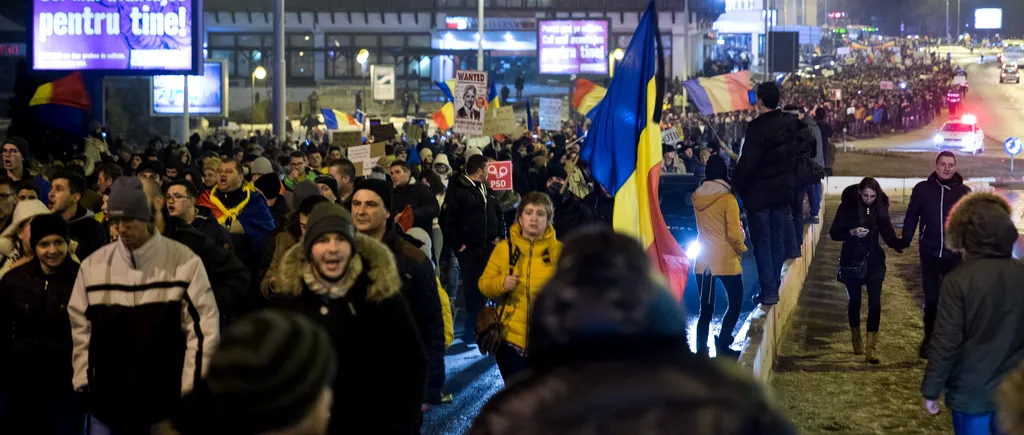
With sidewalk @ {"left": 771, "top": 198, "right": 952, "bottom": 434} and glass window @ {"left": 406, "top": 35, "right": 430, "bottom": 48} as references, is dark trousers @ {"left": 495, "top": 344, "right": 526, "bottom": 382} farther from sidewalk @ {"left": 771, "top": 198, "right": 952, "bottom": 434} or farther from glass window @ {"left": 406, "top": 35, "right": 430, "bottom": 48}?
glass window @ {"left": 406, "top": 35, "right": 430, "bottom": 48}

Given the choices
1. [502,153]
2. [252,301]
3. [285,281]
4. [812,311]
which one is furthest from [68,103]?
[285,281]

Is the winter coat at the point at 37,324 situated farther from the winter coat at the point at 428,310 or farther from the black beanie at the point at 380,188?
the winter coat at the point at 428,310

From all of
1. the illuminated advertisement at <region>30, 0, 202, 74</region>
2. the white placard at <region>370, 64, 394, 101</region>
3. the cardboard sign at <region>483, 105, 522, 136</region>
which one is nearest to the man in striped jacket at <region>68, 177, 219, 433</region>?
the cardboard sign at <region>483, 105, 522, 136</region>

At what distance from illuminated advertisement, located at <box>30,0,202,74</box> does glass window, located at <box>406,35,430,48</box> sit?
138ft

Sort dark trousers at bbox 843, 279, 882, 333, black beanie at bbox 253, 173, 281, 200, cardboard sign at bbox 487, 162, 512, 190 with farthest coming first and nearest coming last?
cardboard sign at bbox 487, 162, 512, 190
dark trousers at bbox 843, 279, 882, 333
black beanie at bbox 253, 173, 281, 200

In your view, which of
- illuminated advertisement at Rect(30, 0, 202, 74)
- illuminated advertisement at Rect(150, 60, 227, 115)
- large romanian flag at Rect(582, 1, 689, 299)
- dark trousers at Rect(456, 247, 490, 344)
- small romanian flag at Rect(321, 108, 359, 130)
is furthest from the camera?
illuminated advertisement at Rect(150, 60, 227, 115)

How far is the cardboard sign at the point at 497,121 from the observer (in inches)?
871

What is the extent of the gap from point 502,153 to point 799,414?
12570 millimetres

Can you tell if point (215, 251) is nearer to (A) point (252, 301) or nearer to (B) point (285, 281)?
(A) point (252, 301)

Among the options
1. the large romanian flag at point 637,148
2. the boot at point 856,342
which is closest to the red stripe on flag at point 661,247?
the large romanian flag at point 637,148

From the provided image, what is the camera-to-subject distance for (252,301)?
756cm

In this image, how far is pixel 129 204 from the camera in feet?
19.0

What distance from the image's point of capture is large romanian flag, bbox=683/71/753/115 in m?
20.8

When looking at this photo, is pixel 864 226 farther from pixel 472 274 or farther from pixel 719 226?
pixel 472 274
